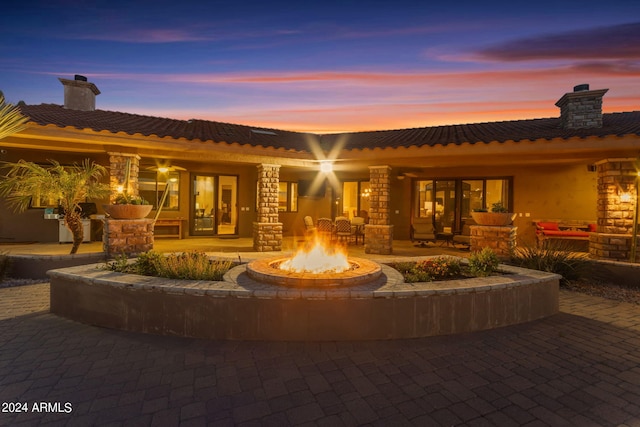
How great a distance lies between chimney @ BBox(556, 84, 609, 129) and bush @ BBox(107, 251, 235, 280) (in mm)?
10629

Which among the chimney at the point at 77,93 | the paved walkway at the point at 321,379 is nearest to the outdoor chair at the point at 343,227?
the paved walkway at the point at 321,379

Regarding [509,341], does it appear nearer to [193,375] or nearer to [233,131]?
[193,375]

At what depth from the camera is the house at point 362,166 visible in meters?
8.11

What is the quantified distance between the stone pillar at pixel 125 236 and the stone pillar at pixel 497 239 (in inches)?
313

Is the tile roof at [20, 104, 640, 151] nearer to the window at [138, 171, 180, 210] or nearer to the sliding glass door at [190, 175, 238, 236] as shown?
the window at [138, 171, 180, 210]

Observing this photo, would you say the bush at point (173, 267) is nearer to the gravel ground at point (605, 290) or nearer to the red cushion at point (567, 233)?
the gravel ground at point (605, 290)

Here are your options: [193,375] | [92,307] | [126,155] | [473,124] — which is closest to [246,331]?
[193,375]

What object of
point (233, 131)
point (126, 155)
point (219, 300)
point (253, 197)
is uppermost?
point (233, 131)

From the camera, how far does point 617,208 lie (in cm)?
827

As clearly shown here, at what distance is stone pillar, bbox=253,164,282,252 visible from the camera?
9898mm

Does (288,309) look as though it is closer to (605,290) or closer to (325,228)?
(605,290)

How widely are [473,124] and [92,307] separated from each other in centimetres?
1344

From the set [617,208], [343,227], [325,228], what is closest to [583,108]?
[617,208]

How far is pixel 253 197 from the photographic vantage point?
1391cm
